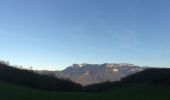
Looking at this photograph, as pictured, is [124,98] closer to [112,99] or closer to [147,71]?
[112,99]

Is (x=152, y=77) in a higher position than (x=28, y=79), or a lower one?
higher

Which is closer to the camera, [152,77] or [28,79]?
[28,79]

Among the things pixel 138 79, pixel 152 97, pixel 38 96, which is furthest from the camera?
pixel 138 79

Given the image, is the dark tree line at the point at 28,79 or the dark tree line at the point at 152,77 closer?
the dark tree line at the point at 28,79

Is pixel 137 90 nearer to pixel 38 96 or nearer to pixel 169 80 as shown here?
pixel 169 80

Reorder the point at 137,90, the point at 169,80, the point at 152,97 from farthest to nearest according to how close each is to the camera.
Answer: the point at 169,80
the point at 137,90
the point at 152,97

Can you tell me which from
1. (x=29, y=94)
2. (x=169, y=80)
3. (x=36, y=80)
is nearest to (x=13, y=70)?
(x=36, y=80)

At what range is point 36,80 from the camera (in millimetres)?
49250

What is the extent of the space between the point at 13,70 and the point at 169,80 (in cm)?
1978

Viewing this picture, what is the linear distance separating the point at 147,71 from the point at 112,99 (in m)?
28.6

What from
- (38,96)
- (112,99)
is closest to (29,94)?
(38,96)

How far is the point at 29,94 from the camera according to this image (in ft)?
111

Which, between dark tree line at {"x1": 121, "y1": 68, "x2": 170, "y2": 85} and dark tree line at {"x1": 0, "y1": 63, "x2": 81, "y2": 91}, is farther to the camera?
dark tree line at {"x1": 121, "y1": 68, "x2": 170, "y2": 85}

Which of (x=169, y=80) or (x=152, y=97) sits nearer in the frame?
(x=152, y=97)
